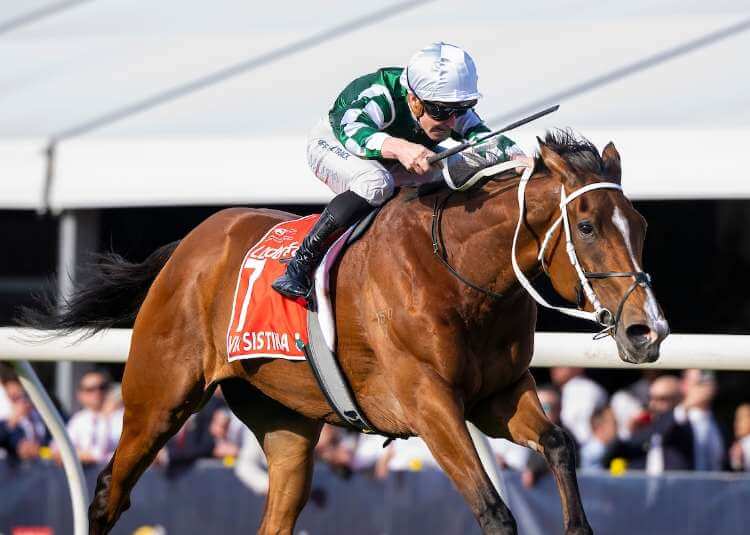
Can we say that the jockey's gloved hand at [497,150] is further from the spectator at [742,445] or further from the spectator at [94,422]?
the spectator at [94,422]

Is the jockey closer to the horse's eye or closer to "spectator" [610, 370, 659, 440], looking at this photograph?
the horse's eye

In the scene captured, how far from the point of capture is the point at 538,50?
8664 millimetres

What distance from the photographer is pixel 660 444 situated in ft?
20.0

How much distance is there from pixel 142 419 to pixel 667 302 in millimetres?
5137

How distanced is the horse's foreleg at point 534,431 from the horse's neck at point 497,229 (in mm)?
348

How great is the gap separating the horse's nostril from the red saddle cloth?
127cm

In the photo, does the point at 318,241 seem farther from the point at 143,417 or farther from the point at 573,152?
the point at 143,417

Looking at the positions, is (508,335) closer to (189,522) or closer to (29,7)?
(189,522)

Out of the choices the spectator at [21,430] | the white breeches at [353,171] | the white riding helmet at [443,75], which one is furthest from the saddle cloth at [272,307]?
the spectator at [21,430]

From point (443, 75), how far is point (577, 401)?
311 cm

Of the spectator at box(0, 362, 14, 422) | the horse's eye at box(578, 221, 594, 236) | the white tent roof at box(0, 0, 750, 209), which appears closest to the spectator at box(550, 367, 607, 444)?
the white tent roof at box(0, 0, 750, 209)

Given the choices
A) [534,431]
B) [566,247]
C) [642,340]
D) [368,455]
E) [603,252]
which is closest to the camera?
[642,340]

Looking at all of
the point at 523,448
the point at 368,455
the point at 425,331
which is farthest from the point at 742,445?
the point at 425,331

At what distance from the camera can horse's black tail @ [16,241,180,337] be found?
5.16 metres
